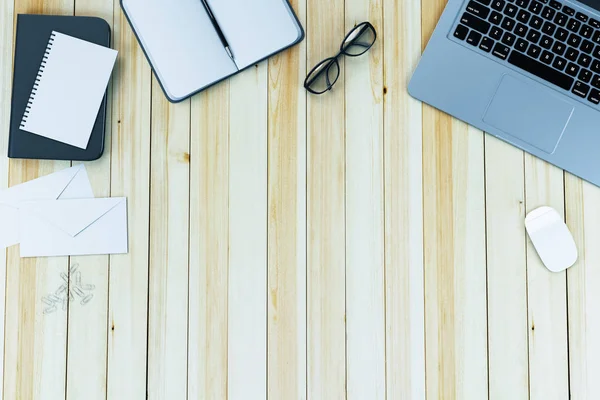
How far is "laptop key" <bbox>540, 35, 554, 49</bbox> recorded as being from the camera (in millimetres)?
784

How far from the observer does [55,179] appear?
2.69 feet

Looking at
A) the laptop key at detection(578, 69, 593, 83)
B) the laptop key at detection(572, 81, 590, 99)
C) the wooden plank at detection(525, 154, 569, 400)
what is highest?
the laptop key at detection(578, 69, 593, 83)

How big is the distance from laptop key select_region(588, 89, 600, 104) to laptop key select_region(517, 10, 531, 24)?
0.45ft

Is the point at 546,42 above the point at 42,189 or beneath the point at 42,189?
above

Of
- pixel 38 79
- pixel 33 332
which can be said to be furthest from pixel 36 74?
pixel 33 332

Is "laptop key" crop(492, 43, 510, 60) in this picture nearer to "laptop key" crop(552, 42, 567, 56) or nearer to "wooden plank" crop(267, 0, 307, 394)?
"laptop key" crop(552, 42, 567, 56)

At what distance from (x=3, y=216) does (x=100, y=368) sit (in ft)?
0.88

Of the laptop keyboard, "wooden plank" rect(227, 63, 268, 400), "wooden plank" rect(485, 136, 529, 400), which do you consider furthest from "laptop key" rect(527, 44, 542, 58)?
"wooden plank" rect(227, 63, 268, 400)

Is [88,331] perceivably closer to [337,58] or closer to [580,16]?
[337,58]

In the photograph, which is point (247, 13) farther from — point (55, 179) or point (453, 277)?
point (453, 277)

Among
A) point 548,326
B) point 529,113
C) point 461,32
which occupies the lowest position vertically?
point 548,326

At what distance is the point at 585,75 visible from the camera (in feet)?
2.56

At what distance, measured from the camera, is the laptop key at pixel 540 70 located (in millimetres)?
785

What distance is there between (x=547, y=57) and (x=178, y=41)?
1.75ft
